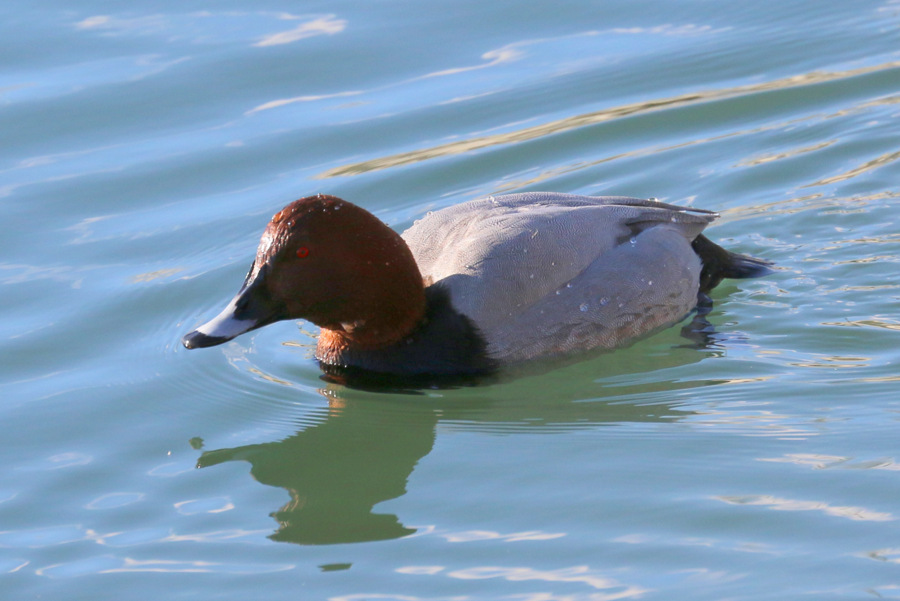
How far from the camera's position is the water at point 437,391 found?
14.3 ft

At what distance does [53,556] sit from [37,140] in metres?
4.67

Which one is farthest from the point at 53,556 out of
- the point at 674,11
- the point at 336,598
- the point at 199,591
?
the point at 674,11

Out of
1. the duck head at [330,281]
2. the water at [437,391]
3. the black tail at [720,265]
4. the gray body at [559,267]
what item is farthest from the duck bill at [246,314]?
the black tail at [720,265]

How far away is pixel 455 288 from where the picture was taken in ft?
18.5

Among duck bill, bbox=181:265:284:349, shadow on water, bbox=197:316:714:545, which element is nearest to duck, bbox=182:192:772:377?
duck bill, bbox=181:265:284:349

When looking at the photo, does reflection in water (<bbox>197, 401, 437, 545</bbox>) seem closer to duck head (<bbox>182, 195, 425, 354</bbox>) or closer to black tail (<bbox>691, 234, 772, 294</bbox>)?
duck head (<bbox>182, 195, 425, 354</bbox>)

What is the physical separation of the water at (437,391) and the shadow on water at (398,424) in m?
0.02

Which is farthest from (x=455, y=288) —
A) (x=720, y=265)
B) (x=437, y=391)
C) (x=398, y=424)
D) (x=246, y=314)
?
(x=720, y=265)

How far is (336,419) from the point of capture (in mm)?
5496

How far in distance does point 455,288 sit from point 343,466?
3.39ft

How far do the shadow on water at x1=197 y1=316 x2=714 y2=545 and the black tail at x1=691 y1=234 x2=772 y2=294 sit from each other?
68 cm

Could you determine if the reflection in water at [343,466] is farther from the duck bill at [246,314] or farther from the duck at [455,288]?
the duck bill at [246,314]

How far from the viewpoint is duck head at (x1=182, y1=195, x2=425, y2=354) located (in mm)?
5441

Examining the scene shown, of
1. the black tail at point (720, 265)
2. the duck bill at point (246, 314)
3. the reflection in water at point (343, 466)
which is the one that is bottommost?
the reflection in water at point (343, 466)
